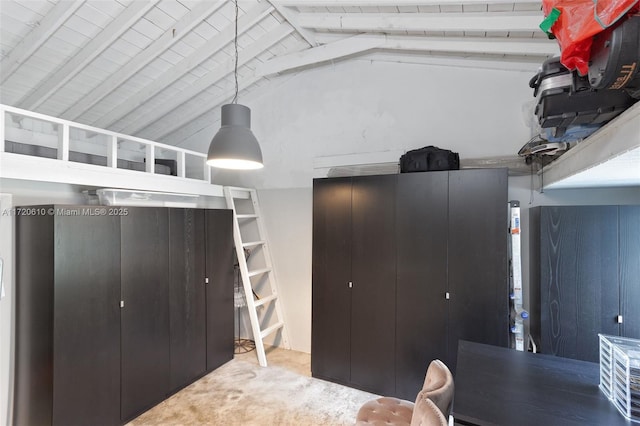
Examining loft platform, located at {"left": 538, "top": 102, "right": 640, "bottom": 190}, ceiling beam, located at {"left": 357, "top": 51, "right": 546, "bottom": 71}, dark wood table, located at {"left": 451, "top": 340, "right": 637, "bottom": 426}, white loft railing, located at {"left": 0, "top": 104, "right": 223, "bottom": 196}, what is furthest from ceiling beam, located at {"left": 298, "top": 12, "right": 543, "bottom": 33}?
dark wood table, located at {"left": 451, "top": 340, "right": 637, "bottom": 426}

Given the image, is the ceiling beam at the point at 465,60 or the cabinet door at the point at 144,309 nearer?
the cabinet door at the point at 144,309

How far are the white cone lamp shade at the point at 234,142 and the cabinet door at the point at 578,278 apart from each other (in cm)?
220

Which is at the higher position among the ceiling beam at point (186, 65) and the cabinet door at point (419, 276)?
the ceiling beam at point (186, 65)

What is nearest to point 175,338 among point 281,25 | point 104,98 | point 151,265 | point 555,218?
point 151,265

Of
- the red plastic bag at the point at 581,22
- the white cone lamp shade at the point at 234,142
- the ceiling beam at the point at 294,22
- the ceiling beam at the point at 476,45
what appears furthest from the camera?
the ceiling beam at the point at 294,22

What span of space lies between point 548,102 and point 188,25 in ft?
8.51

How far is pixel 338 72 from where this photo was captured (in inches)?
136

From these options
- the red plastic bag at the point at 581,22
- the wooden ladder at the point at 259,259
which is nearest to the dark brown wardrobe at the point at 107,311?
the wooden ladder at the point at 259,259

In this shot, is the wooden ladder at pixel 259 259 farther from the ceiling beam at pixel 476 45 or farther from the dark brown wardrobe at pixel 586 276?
the dark brown wardrobe at pixel 586 276

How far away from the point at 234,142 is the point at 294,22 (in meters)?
1.57

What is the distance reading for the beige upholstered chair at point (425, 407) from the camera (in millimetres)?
1200

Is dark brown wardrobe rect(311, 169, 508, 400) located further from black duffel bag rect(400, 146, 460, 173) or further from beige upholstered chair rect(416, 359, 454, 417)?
beige upholstered chair rect(416, 359, 454, 417)

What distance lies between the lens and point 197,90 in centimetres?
331

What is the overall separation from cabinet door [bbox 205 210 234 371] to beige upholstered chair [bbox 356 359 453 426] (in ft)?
6.42
